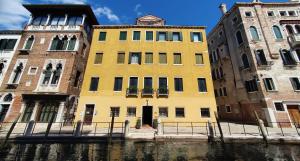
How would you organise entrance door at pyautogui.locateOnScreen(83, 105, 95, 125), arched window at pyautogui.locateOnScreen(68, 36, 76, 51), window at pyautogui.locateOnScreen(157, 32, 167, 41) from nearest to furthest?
entrance door at pyautogui.locateOnScreen(83, 105, 95, 125), arched window at pyautogui.locateOnScreen(68, 36, 76, 51), window at pyautogui.locateOnScreen(157, 32, 167, 41)

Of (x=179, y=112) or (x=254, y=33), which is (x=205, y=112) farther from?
(x=254, y=33)

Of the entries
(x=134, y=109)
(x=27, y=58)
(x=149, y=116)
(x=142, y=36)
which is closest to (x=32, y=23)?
(x=27, y=58)

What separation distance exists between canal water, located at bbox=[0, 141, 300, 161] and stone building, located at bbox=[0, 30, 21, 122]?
982 centimetres

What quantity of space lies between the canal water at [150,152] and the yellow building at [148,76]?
6029 mm

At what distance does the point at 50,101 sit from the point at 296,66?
104ft

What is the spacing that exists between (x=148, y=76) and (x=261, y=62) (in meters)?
15.4

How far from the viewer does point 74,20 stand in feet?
69.7

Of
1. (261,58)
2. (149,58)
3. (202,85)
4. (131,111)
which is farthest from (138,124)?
(261,58)

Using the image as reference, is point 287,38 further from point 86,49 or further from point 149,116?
point 86,49

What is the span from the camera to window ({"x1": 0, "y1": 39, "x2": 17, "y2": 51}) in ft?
65.0

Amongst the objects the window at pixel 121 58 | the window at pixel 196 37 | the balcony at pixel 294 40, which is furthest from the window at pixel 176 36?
the balcony at pixel 294 40

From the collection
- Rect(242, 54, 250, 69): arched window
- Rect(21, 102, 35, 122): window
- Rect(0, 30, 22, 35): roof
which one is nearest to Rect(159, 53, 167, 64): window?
Rect(242, 54, 250, 69): arched window

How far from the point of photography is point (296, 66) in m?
17.9

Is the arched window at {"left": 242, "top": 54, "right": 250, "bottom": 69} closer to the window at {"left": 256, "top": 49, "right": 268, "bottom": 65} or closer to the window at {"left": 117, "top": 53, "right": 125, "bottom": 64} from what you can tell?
the window at {"left": 256, "top": 49, "right": 268, "bottom": 65}
